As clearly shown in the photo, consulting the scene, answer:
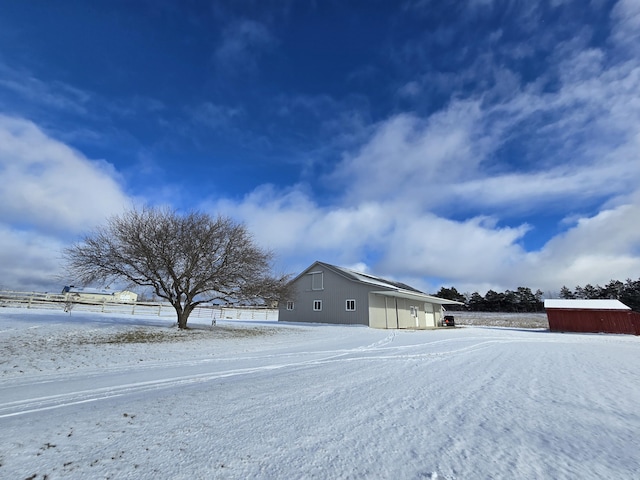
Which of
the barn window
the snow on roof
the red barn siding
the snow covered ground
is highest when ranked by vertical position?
the barn window

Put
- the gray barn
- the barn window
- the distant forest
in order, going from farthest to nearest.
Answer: the distant forest
the barn window
the gray barn

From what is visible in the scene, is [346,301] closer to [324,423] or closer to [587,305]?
[324,423]

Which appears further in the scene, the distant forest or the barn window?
the distant forest

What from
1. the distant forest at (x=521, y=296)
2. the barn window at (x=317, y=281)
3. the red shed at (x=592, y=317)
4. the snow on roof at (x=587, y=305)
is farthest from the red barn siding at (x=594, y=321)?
the distant forest at (x=521, y=296)

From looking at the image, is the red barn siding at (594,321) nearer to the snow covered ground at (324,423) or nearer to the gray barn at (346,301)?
the gray barn at (346,301)

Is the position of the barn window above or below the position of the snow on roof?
above

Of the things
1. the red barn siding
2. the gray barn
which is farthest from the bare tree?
the red barn siding

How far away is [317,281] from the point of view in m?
30.2

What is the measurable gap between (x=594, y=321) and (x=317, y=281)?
27292 mm

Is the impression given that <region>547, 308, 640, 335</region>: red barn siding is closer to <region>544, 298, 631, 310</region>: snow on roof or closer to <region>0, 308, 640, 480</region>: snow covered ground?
<region>544, 298, 631, 310</region>: snow on roof

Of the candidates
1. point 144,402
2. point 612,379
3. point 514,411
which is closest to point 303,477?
point 514,411

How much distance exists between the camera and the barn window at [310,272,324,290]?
2977 cm

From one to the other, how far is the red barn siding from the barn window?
23923 mm

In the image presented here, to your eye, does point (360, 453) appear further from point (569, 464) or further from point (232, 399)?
point (232, 399)
